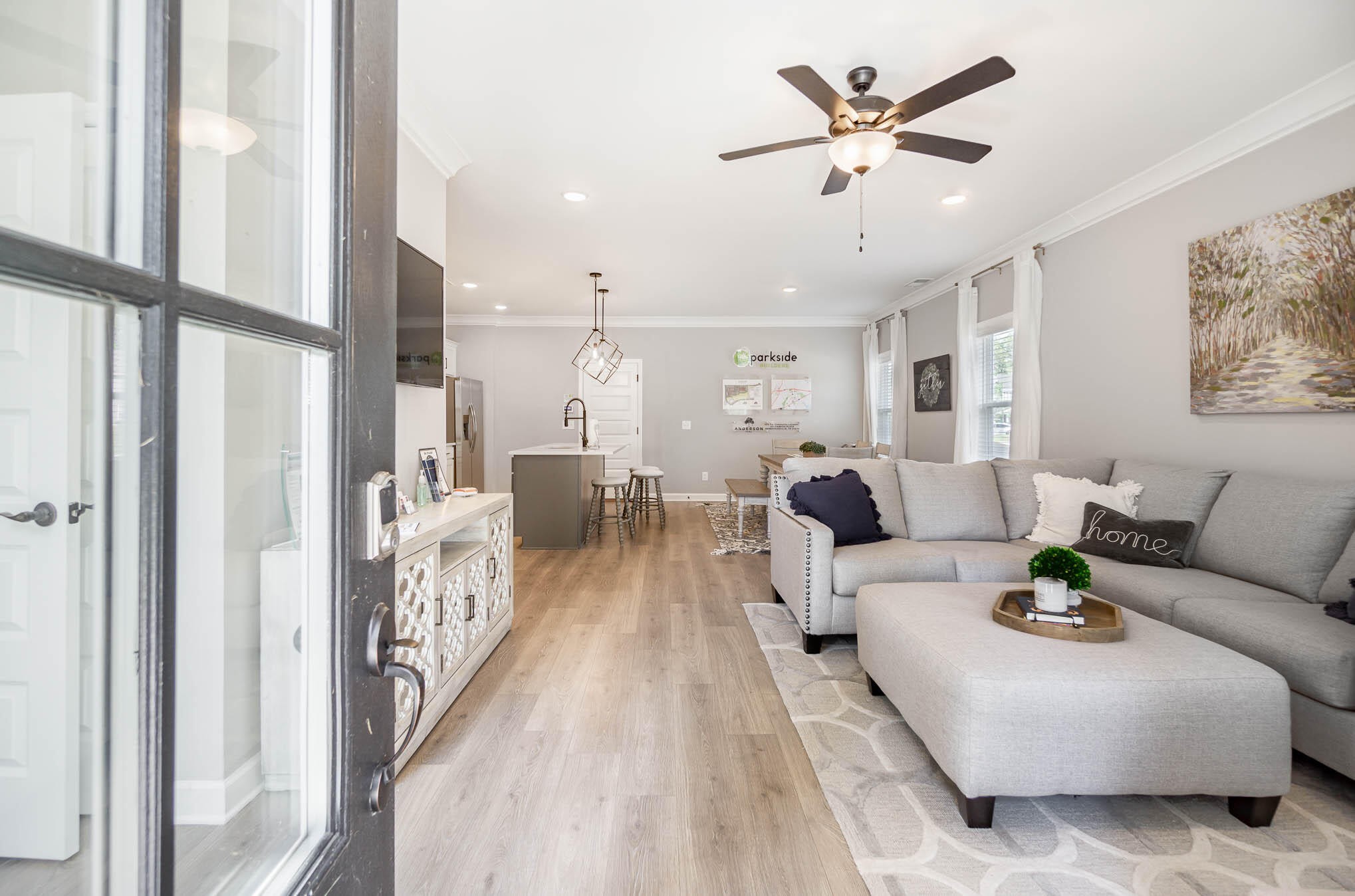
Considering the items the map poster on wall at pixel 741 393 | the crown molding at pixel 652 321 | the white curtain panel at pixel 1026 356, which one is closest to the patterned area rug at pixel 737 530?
the map poster on wall at pixel 741 393

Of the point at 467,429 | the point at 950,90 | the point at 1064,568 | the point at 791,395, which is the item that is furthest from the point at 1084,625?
the point at 467,429

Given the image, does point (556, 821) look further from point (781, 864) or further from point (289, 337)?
point (289, 337)

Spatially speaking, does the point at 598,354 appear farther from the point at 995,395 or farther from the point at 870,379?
the point at 995,395

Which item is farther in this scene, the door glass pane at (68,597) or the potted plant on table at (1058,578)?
the potted plant on table at (1058,578)

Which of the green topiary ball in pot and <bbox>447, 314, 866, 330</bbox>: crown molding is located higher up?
<bbox>447, 314, 866, 330</bbox>: crown molding

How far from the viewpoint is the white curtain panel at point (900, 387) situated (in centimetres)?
678

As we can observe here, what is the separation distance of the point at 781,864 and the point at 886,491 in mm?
2361

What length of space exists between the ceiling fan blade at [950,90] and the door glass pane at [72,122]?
2.22 meters

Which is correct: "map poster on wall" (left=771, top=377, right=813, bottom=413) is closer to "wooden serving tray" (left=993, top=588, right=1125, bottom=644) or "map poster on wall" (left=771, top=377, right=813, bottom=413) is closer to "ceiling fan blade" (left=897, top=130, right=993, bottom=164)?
"ceiling fan blade" (left=897, top=130, right=993, bottom=164)

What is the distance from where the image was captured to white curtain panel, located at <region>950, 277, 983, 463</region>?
209 inches

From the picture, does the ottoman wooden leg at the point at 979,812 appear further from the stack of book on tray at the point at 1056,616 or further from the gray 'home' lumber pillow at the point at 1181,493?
the gray 'home' lumber pillow at the point at 1181,493

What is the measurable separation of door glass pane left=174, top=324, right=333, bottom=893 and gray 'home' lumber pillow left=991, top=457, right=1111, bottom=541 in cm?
378

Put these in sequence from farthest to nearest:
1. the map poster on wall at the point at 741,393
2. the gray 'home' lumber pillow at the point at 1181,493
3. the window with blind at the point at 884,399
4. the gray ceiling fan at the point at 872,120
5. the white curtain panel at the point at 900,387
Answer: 1. the map poster on wall at the point at 741,393
2. the window with blind at the point at 884,399
3. the white curtain panel at the point at 900,387
4. the gray 'home' lumber pillow at the point at 1181,493
5. the gray ceiling fan at the point at 872,120

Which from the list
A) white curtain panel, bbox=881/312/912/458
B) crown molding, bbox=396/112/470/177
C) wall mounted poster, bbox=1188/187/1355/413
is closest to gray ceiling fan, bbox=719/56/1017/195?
crown molding, bbox=396/112/470/177
